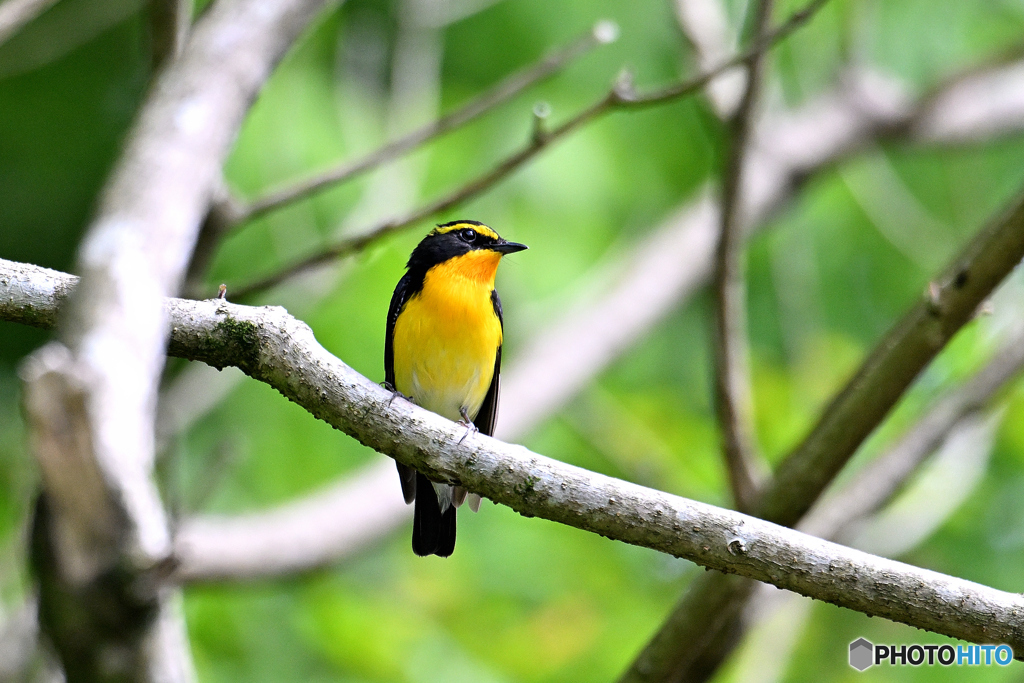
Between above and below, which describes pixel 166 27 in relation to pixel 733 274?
above

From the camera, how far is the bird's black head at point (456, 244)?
518 cm

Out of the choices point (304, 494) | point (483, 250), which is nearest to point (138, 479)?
point (483, 250)

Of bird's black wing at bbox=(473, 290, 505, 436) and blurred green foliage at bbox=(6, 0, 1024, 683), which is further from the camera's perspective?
blurred green foliage at bbox=(6, 0, 1024, 683)

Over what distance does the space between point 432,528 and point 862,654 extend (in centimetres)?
319

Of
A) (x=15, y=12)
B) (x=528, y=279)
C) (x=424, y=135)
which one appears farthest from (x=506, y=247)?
(x=528, y=279)

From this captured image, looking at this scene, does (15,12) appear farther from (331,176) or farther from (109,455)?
(109,455)

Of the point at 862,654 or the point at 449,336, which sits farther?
the point at 862,654

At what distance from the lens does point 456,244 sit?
17.2 feet

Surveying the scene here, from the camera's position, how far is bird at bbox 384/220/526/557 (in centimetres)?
471

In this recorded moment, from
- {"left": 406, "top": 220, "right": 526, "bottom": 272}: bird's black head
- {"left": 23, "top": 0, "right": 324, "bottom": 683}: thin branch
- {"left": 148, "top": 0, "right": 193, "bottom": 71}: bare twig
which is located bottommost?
{"left": 406, "top": 220, "right": 526, "bottom": 272}: bird's black head

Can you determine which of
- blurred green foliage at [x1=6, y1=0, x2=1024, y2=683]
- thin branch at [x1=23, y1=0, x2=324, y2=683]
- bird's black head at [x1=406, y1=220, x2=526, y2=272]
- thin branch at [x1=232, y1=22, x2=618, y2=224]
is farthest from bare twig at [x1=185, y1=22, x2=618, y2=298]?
thin branch at [x1=23, y1=0, x2=324, y2=683]

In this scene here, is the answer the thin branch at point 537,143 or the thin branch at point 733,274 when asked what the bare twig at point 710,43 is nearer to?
the thin branch at point 733,274

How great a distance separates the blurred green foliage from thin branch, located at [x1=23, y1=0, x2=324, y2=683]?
2600mm

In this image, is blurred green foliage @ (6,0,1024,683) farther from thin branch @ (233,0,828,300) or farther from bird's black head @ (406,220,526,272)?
thin branch @ (233,0,828,300)
